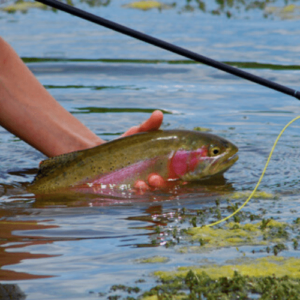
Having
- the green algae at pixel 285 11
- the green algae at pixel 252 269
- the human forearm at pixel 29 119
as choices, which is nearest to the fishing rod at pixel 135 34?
the green algae at pixel 252 269

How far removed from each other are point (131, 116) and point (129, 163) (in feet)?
7.40

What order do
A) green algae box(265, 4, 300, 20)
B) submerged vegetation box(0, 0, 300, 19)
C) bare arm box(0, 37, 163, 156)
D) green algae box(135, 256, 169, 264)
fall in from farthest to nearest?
submerged vegetation box(0, 0, 300, 19), green algae box(265, 4, 300, 20), bare arm box(0, 37, 163, 156), green algae box(135, 256, 169, 264)

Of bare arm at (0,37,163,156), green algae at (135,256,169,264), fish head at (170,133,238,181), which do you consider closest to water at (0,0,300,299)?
green algae at (135,256,169,264)

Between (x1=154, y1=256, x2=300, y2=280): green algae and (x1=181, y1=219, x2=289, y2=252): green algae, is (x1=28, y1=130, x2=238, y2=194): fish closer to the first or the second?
(x1=181, y1=219, x2=289, y2=252): green algae

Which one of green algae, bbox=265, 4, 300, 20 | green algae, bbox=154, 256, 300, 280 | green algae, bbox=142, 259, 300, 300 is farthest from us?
green algae, bbox=265, 4, 300, 20

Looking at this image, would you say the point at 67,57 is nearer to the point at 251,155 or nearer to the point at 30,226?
the point at 251,155

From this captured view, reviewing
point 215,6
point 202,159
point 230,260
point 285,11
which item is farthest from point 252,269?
point 215,6

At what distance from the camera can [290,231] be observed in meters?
3.60

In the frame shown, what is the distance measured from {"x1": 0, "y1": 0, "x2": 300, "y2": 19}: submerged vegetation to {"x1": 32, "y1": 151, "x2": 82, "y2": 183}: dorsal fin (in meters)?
8.84

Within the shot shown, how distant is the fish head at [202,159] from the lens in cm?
461

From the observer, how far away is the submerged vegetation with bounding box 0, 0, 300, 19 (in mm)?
13180

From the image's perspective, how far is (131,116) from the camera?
6.77m

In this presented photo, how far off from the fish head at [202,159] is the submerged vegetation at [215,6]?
8.45m

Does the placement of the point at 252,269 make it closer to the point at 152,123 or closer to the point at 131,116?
the point at 152,123
